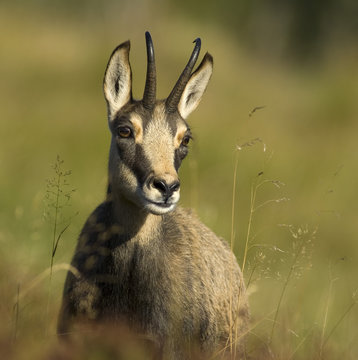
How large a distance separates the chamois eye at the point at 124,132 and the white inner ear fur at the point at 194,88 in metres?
0.79

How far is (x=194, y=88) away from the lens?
797cm

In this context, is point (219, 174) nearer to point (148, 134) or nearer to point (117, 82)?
point (117, 82)

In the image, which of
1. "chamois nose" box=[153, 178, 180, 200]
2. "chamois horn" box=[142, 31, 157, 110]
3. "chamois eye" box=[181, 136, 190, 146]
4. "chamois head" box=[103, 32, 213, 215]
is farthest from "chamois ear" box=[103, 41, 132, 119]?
"chamois nose" box=[153, 178, 180, 200]

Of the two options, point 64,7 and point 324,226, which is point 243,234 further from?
point 64,7

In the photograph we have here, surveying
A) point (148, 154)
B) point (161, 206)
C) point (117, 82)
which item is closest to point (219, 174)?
point (117, 82)

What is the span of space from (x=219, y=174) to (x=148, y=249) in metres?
9.54

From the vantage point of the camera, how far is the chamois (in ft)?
22.1

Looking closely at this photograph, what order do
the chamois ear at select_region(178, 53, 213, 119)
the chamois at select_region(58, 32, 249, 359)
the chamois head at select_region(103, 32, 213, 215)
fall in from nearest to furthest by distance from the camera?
the chamois head at select_region(103, 32, 213, 215)
the chamois at select_region(58, 32, 249, 359)
the chamois ear at select_region(178, 53, 213, 119)

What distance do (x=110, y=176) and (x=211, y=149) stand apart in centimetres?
1080

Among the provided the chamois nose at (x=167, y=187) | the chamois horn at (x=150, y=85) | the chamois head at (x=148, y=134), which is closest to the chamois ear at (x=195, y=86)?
the chamois head at (x=148, y=134)

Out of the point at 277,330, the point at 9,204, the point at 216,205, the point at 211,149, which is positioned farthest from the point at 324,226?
the point at 277,330

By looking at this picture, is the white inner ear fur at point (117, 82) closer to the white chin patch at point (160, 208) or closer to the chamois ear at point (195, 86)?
the chamois ear at point (195, 86)

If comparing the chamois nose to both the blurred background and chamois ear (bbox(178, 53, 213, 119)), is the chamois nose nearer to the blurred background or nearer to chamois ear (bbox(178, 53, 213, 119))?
the blurred background

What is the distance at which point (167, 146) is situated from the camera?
7102mm
